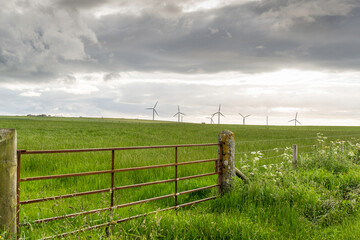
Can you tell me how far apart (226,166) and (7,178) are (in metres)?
4.87

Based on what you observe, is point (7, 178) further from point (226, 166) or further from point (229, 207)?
point (226, 166)

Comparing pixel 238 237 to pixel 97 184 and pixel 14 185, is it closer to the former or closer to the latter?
pixel 14 185

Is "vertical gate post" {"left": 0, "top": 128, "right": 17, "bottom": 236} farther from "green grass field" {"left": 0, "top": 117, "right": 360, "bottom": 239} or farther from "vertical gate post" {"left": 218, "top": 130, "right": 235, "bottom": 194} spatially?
"vertical gate post" {"left": 218, "top": 130, "right": 235, "bottom": 194}

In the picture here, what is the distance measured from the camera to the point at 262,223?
5840 millimetres

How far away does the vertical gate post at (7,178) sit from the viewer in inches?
164

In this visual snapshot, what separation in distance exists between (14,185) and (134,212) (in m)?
2.71

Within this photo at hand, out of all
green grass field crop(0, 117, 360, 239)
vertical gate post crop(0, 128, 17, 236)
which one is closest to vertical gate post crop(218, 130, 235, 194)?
green grass field crop(0, 117, 360, 239)

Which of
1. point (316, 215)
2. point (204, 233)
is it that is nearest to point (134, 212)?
point (204, 233)

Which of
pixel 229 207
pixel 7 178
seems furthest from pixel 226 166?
pixel 7 178

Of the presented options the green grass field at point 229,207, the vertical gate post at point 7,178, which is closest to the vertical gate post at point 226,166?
the green grass field at point 229,207

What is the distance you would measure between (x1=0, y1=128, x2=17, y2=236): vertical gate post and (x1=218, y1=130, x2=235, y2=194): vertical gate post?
4.66 m

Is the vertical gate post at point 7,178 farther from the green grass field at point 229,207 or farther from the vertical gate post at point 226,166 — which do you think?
the vertical gate post at point 226,166

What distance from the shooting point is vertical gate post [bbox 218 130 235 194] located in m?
7.54

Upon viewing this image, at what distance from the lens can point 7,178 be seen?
421cm
